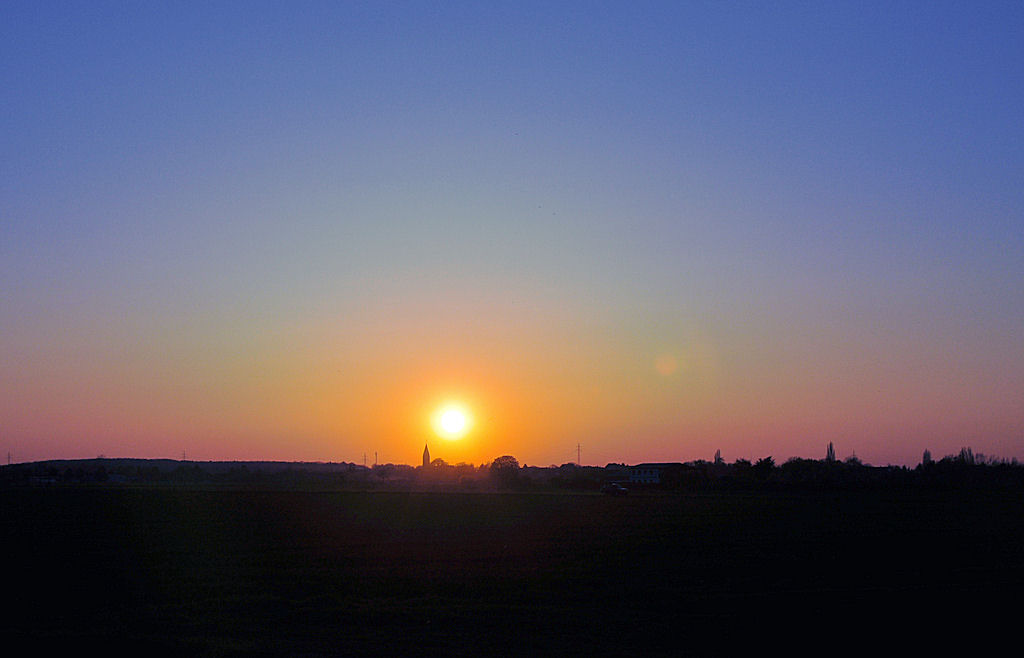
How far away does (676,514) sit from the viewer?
5156 centimetres

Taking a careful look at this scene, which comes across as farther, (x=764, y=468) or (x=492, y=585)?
(x=764, y=468)

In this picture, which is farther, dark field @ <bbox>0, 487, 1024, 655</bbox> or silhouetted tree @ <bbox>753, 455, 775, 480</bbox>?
silhouetted tree @ <bbox>753, 455, 775, 480</bbox>

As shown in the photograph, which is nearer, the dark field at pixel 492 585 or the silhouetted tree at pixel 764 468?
the dark field at pixel 492 585

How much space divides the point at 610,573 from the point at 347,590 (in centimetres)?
674

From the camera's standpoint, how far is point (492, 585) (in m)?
22.1

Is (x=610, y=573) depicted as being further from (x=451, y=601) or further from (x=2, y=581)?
(x=2, y=581)

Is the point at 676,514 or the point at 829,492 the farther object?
the point at 829,492

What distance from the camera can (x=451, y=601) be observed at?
64.6 feet

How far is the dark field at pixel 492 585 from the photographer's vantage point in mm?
16312

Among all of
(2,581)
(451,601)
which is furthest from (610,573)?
(2,581)

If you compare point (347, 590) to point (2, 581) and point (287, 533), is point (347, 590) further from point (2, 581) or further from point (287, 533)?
point (287, 533)

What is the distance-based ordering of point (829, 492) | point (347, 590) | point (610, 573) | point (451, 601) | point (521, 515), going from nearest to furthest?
point (451, 601)
point (347, 590)
point (610, 573)
point (521, 515)
point (829, 492)

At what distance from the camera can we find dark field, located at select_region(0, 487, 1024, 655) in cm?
1631

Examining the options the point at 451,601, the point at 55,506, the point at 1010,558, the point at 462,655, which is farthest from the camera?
the point at 55,506
